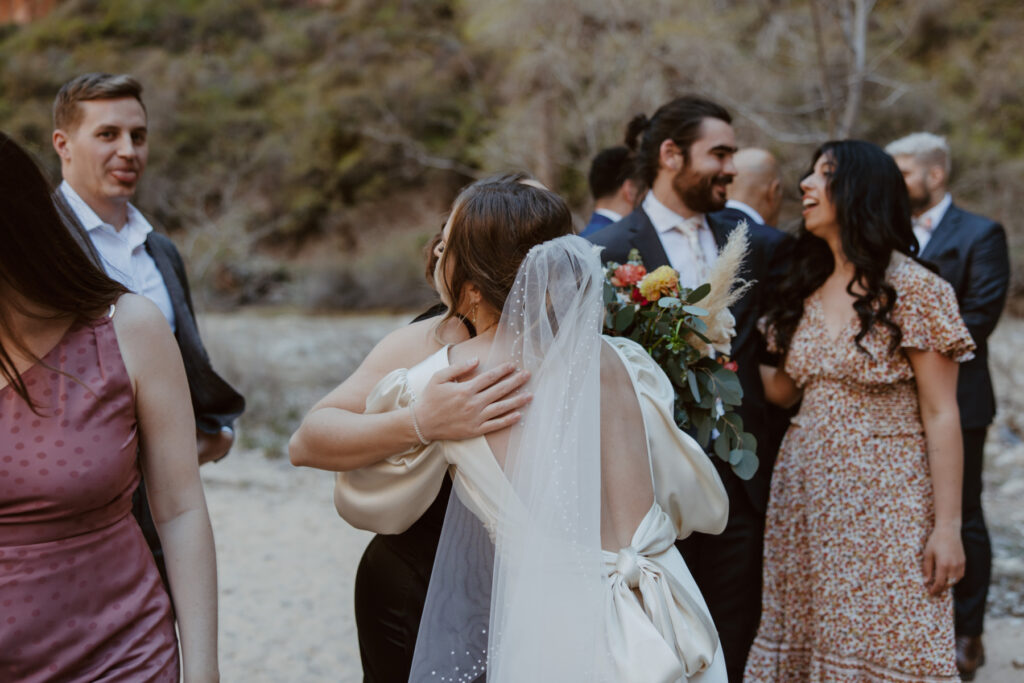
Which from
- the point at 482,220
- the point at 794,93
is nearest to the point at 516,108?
the point at 794,93

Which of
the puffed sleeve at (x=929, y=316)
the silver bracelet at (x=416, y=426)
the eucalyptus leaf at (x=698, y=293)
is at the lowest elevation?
the puffed sleeve at (x=929, y=316)

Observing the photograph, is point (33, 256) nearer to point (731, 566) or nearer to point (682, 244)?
point (682, 244)

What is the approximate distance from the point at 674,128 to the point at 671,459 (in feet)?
6.32

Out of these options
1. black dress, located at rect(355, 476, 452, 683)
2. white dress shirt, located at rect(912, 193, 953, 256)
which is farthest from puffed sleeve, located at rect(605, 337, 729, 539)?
white dress shirt, located at rect(912, 193, 953, 256)

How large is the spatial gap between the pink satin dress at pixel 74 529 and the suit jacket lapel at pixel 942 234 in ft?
13.5

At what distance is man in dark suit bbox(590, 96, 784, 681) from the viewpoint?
10.4ft

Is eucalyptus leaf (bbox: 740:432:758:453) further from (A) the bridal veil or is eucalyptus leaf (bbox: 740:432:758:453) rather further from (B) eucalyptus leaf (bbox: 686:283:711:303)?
(A) the bridal veil

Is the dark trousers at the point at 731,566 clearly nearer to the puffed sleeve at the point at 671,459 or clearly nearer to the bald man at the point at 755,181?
the puffed sleeve at the point at 671,459

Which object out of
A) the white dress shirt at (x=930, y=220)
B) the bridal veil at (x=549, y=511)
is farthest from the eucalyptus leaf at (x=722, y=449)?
the white dress shirt at (x=930, y=220)

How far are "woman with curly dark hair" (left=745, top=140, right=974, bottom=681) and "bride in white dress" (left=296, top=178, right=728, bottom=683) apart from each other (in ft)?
4.07

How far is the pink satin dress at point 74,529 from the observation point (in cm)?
143

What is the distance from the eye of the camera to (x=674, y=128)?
348 centimetres

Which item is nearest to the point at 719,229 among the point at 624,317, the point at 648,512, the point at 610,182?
the point at 624,317

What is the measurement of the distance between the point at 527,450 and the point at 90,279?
2.97 ft
